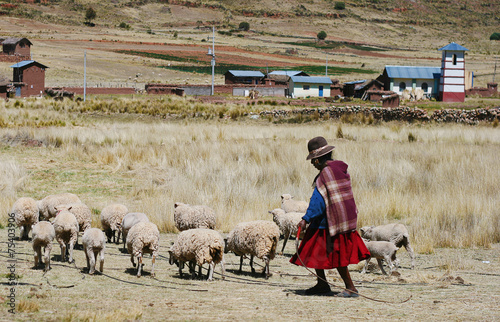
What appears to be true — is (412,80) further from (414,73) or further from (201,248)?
(201,248)

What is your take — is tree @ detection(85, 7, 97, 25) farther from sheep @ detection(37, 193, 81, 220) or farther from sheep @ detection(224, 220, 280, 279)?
sheep @ detection(224, 220, 280, 279)

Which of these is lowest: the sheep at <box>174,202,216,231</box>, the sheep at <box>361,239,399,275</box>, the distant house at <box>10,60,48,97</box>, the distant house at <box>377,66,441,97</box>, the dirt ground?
the dirt ground

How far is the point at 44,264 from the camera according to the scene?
8.68 m

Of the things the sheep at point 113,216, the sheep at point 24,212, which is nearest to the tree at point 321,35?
the sheep at point 113,216

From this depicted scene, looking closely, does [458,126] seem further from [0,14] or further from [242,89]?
[0,14]

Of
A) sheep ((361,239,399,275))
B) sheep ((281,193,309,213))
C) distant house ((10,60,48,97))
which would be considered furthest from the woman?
distant house ((10,60,48,97))

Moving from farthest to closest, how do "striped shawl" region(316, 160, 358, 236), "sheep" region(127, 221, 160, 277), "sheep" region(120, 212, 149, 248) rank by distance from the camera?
"sheep" region(120, 212, 149, 248) → "sheep" region(127, 221, 160, 277) → "striped shawl" region(316, 160, 358, 236)

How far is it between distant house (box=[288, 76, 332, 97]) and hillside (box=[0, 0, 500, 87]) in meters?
19.3

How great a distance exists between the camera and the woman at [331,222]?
23.1 feet

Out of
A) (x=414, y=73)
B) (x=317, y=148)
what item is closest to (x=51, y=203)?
(x=317, y=148)

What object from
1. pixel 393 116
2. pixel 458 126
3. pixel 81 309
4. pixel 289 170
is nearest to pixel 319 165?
pixel 81 309

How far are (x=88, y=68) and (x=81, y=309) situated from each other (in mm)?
88383

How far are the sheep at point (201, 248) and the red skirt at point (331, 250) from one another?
1232mm

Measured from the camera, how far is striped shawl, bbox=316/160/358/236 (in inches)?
277
